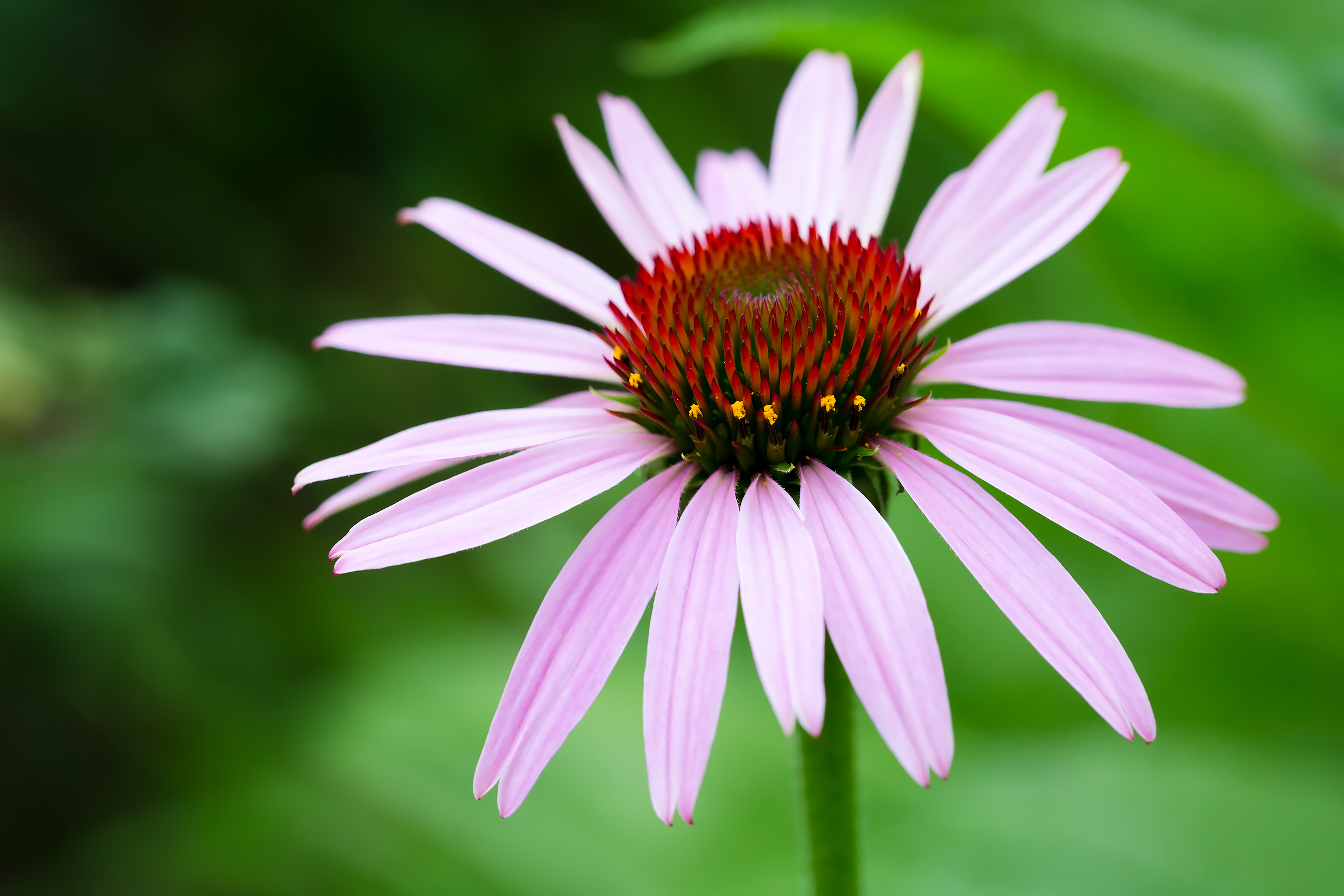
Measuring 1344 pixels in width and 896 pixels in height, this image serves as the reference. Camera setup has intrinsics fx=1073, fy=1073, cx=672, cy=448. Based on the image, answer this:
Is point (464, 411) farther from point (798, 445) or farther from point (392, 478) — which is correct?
point (798, 445)

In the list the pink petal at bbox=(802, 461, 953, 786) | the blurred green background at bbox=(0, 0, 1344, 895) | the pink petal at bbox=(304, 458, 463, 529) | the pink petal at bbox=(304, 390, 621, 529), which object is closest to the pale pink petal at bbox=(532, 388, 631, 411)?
the pink petal at bbox=(304, 390, 621, 529)

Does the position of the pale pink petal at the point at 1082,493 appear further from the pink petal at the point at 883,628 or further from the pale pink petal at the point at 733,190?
the pale pink petal at the point at 733,190

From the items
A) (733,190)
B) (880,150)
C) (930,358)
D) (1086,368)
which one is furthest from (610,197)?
(1086,368)

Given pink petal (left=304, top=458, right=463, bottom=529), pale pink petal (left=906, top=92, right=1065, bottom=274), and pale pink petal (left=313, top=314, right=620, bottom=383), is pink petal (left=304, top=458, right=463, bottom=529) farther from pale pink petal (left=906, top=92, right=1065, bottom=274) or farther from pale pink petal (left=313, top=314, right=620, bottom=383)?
pale pink petal (left=906, top=92, right=1065, bottom=274)

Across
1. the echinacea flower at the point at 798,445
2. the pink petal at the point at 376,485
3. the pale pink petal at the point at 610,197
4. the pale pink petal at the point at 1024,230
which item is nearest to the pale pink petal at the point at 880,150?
the echinacea flower at the point at 798,445

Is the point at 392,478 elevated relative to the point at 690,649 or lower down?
elevated

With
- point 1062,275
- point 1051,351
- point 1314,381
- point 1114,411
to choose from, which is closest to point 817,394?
point 1051,351
